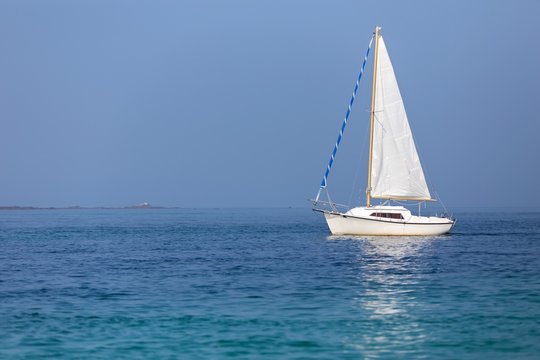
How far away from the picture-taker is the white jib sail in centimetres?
6762

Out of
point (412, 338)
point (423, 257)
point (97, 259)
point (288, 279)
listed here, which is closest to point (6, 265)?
point (97, 259)

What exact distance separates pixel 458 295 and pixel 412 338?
9.42 meters

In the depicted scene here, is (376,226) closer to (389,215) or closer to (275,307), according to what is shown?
(389,215)

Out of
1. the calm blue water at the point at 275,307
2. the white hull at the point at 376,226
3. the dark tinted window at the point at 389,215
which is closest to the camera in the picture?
the calm blue water at the point at 275,307

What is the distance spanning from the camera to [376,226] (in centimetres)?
6219

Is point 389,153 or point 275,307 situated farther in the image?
point 389,153

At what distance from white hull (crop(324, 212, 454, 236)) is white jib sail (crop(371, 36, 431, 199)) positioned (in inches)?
175

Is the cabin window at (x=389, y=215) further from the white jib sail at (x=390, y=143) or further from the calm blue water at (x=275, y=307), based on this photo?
the calm blue water at (x=275, y=307)

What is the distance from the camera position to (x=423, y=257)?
49.4 m

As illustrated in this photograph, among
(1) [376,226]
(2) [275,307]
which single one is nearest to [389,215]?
(1) [376,226]

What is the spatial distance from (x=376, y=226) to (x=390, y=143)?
914 centimetres

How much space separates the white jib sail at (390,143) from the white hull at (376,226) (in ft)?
14.6

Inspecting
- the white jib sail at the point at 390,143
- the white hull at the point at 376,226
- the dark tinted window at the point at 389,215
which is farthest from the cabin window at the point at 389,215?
the white jib sail at the point at 390,143

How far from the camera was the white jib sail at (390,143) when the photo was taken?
222ft
